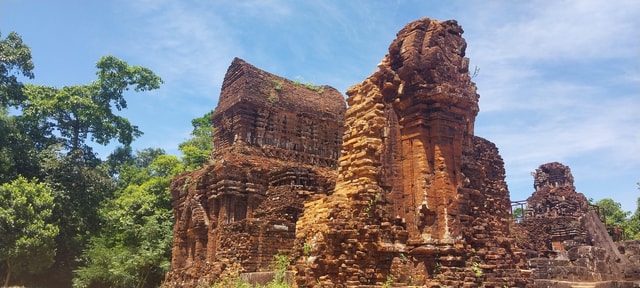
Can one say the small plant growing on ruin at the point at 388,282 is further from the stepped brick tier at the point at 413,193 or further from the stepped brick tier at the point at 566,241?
the stepped brick tier at the point at 566,241

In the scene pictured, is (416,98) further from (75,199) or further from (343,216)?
(75,199)

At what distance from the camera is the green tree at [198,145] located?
31.7 meters

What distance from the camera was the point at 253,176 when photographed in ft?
57.5

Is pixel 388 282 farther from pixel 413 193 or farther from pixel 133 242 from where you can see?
pixel 133 242

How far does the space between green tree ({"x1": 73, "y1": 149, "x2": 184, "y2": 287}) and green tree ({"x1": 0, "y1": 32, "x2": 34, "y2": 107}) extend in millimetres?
8667

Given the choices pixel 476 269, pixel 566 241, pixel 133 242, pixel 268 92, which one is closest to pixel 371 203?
pixel 476 269

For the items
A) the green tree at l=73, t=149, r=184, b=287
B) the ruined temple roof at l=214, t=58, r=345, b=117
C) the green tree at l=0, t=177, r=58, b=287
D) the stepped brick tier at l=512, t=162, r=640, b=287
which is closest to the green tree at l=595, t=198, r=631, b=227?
the stepped brick tier at l=512, t=162, r=640, b=287

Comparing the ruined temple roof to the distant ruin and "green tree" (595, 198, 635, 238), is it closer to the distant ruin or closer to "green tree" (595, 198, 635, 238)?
the distant ruin

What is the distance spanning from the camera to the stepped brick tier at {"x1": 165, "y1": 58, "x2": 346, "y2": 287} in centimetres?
1509

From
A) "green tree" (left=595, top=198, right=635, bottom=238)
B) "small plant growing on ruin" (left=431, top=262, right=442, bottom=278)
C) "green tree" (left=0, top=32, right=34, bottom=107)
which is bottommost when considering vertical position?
"small plant growing on ruin" (left=431, top=262, right=442, bottom=278)

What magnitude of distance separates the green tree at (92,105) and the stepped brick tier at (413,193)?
2447cm

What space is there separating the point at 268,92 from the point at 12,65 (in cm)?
1828

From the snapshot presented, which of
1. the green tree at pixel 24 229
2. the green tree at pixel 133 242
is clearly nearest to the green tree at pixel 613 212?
the green tree at pixel 133 242

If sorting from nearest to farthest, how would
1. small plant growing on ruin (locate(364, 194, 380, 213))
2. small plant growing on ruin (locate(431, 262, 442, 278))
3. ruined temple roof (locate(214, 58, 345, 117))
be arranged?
small plant growing on ruin (locate(431, 262, 442, 278)) → small plant growing on ruin (locate(364, 194, 380, 213)) → ruined temple roof (locate(214, 58, 345, 117))
